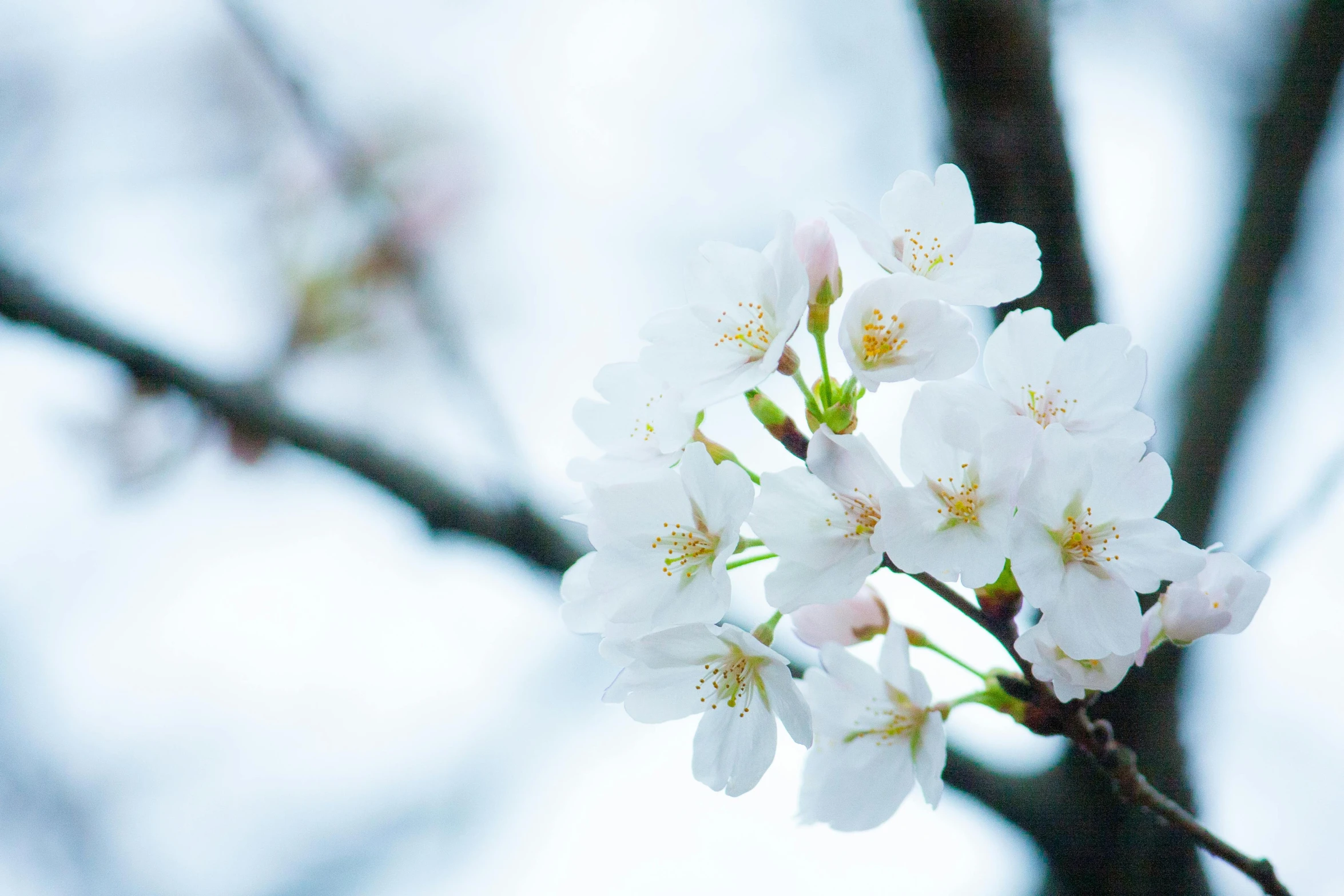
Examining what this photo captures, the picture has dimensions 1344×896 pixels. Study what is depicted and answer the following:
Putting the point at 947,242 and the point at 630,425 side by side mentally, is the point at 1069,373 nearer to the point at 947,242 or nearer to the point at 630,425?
the point at 947,242

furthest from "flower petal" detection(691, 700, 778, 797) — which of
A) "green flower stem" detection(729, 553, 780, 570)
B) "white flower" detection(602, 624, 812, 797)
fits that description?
"green flower stem" detection(729, 553, 780, 570)

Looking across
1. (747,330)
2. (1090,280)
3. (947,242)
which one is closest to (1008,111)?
(1090,280)

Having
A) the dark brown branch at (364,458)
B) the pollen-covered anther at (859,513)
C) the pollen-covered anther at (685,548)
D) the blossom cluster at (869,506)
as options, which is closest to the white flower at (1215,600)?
the blossom cluster at (869,506)

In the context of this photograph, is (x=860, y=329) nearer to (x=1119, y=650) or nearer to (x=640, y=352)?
(x=640, y=352)

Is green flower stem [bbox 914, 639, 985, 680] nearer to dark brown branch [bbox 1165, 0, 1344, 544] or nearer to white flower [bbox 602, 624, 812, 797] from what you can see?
white flower [bbox 602, 624, 812, 797]

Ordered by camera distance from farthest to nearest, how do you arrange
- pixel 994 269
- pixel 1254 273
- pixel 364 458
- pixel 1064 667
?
pixel 1254 273
pixel 364 458
pixel 994 269
pixel 1064 667

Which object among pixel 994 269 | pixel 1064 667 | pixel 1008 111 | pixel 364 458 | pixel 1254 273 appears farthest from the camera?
pixel 1254 273
